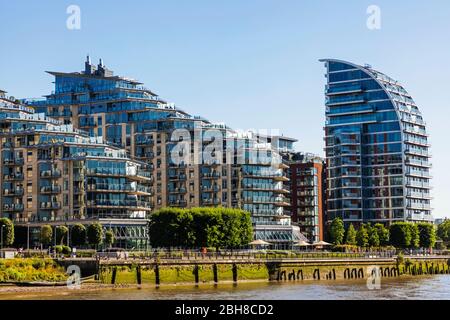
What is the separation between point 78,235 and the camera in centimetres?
13650

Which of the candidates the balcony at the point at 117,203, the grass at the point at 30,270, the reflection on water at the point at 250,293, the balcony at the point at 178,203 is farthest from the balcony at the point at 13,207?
the reflection on water at the point at 250,293

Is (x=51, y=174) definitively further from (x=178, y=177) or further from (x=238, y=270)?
(x=238, y=270)

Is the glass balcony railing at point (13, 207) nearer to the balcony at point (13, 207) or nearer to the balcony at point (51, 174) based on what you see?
the balcony at point (13, 207)

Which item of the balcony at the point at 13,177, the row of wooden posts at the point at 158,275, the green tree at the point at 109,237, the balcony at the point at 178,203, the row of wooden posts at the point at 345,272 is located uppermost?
the balcony at the point at 13,177

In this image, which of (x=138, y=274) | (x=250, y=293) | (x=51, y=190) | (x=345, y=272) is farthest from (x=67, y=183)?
(x=250, y=293)

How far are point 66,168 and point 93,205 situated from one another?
8.74 meters

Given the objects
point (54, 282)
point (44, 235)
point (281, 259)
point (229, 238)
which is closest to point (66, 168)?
point (44, 235)

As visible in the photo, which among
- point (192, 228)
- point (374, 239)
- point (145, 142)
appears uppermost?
point (145, 142)

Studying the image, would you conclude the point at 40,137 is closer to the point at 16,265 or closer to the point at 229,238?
the point at 229,238

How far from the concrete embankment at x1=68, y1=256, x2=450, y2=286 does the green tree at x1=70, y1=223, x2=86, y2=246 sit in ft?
103

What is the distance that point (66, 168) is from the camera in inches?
6117

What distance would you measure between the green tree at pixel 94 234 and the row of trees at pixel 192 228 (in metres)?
9.03

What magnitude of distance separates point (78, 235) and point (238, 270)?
32957 millimetres

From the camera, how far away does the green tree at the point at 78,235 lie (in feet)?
448
